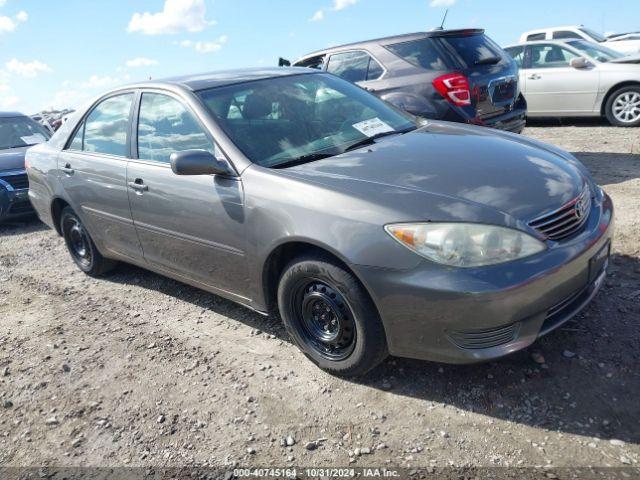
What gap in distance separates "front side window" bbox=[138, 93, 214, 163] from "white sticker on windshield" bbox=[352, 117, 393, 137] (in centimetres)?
99

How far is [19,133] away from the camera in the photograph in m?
8.41

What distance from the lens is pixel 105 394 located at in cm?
317

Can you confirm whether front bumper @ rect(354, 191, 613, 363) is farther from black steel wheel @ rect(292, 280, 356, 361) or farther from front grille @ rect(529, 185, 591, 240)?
black steel wheel @ rect(292, 280, 356, 361)

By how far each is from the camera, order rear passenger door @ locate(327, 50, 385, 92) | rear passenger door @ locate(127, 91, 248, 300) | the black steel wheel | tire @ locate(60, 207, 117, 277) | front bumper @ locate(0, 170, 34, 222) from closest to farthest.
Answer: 1. the black steel wheel
2. rear passenger door @ locate(127, 91, 248, 300)
3. tire @ locate(60, 207, 117, 277)
4. rear passenger door @ locate(327, 50, 385, 92)
5. front bumper @ locate(0, 170, 34, 222)

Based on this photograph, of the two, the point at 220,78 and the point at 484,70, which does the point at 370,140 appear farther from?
the point at 484,70

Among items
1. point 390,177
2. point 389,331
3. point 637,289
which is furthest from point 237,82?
point 637,289

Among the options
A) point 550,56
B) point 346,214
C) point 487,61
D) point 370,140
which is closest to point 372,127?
point 370,140

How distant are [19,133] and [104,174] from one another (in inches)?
213

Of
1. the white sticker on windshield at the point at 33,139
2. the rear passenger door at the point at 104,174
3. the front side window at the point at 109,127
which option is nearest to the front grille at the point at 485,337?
the rear passenger door at the point at 104,174

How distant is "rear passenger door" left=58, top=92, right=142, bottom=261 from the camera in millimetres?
3990

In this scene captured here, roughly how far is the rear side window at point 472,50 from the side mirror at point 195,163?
3761 millimetres

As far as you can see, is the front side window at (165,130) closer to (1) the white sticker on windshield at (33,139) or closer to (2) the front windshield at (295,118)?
(2) the front windshield at (295,118)

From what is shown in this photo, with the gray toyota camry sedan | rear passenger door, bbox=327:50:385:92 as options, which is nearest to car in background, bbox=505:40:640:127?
rear passenger door, bbox=327:50:385:92

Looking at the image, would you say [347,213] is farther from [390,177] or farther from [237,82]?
[237,82]
